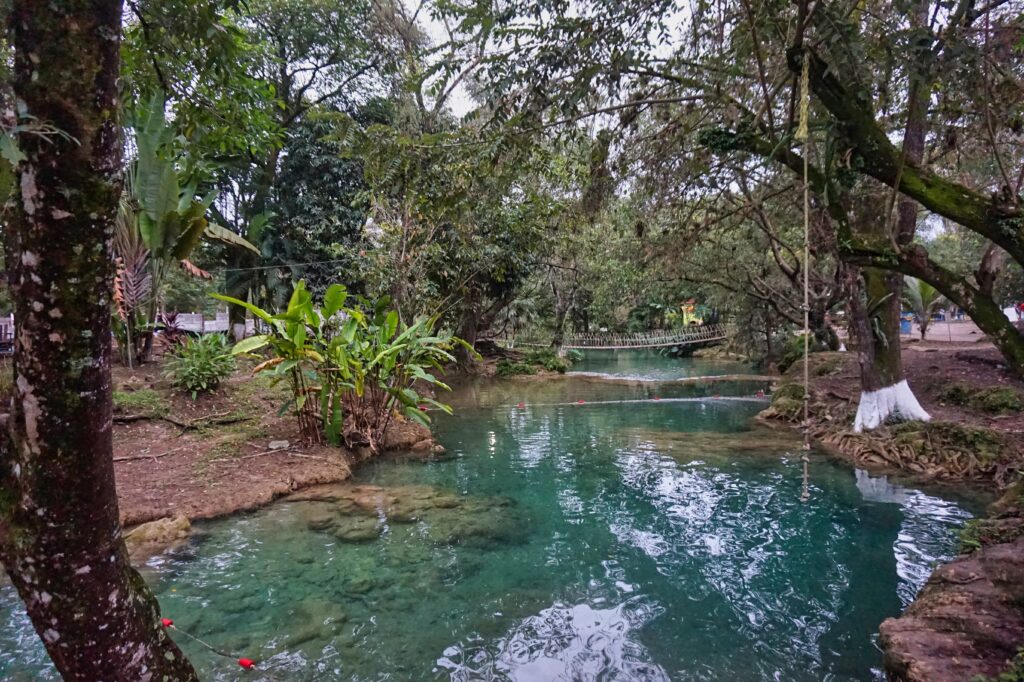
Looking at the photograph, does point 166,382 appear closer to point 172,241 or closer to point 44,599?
point 172,241

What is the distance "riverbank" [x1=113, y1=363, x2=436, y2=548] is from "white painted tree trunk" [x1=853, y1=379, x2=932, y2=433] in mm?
6513

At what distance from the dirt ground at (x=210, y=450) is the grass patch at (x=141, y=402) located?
0.01 m

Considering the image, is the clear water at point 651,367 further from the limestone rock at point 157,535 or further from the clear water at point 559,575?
the limestone rock at point 157,535

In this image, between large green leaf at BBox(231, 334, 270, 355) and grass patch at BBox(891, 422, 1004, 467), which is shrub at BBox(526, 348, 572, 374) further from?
large green leaf at BBox(231, 334, 270, 355)

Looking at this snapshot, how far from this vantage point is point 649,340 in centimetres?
2436

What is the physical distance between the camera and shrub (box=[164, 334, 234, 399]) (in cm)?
734

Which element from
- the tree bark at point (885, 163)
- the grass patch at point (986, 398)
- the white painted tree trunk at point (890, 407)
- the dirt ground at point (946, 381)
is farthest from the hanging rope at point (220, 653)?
the grass patch at point (986, 398)

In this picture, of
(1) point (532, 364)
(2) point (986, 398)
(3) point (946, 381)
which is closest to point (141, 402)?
(2) point (986, 398)

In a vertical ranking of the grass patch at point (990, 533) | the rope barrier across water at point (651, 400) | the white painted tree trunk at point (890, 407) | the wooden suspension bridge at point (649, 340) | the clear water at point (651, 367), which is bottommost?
the rope barrier across water at point (651, 400)

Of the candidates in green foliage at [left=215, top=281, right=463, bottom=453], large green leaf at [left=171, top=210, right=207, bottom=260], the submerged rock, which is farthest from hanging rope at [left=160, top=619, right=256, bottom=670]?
large green leaf at [left=171, top=210, right=207, bottom=260]

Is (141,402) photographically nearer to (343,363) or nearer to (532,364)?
(343,363)

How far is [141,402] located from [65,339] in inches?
258

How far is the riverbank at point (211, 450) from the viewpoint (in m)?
5.29

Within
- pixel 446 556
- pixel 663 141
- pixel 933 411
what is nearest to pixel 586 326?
pixel 933 411
